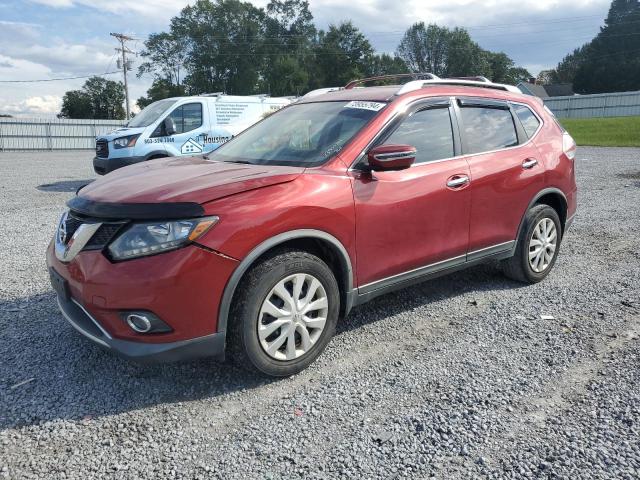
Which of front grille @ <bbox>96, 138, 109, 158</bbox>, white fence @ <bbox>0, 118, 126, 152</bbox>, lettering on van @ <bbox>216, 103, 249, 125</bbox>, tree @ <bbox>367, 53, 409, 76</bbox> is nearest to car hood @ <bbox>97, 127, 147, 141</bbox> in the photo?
front grille @ <bbox>96, 138, 109, 158</bbox>

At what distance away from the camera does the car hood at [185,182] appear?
2.89 m

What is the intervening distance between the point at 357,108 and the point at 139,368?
2.38 meters

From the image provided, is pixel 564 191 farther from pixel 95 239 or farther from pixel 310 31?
pixel 310 31

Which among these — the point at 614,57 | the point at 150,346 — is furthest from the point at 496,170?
the point at 614,57

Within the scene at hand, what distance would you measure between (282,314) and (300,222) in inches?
21.9

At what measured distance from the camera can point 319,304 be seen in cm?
322

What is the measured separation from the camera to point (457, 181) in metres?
3.96

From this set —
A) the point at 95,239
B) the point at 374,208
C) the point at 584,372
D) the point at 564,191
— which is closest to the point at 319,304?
the point at 374,208

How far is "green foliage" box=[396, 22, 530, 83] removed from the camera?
9200cm

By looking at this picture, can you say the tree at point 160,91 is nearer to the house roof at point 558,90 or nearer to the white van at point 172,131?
the house roof at point 558,90

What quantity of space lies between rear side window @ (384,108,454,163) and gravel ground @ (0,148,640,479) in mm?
1312

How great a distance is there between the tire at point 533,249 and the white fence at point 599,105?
4316 centimetres

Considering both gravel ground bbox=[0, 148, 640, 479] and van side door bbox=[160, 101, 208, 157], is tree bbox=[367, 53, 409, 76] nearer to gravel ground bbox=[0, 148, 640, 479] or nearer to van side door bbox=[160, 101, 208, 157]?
van side door bbox=[160, 101, 208, 157]

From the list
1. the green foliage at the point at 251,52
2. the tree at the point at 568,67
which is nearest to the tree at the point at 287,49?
the green foliage at the point at 251,52
